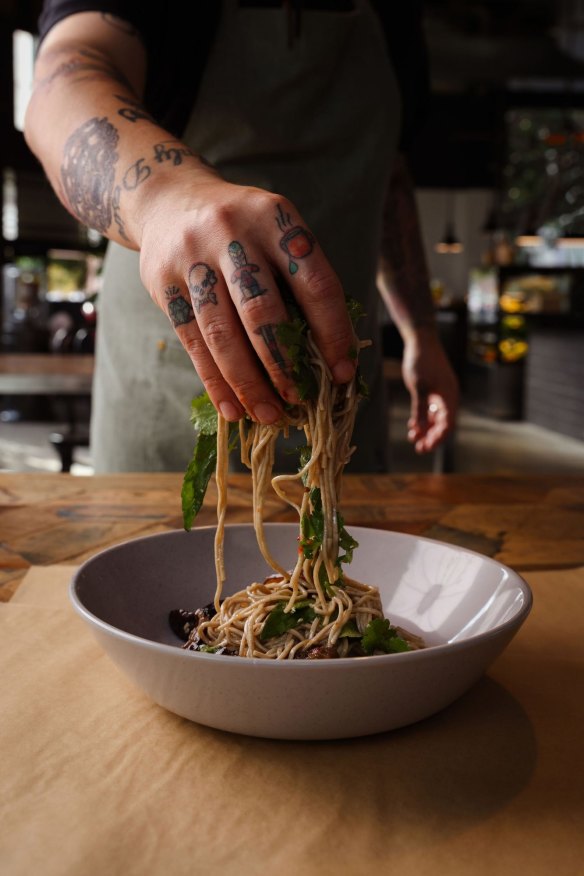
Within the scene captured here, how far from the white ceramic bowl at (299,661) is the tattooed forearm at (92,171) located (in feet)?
1.16

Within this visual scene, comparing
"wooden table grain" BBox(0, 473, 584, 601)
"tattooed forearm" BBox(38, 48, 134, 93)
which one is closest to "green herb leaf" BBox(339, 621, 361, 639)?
"wooden table grain" BBox(0, 473, 584, 601)

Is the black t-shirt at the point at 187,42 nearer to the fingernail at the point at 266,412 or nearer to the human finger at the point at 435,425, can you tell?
the human finger at the point at 435,425

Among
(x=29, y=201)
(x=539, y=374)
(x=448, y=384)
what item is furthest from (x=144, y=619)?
(x=29, y=201)

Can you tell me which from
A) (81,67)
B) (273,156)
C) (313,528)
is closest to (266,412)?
(313,528)

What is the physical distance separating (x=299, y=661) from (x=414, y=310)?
144 centimetres

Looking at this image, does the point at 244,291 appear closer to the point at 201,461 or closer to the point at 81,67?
the point at 201,461

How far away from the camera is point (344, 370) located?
2.29 ft

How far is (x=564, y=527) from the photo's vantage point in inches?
48.3

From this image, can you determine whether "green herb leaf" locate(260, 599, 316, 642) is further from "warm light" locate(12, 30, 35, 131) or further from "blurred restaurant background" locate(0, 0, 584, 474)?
"warm light" locate(12, 30, 35, 131)

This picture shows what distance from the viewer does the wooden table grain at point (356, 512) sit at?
1.10 metres

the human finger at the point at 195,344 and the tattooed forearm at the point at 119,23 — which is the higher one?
the tattooed forearm at the point at 119,23

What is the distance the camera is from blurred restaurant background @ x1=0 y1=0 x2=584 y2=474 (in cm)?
691

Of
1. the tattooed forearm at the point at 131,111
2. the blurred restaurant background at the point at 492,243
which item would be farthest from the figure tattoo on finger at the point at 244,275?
the blurred restaurant background at the point at 492,243

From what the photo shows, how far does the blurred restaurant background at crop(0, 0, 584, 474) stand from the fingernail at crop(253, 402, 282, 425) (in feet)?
13.0
